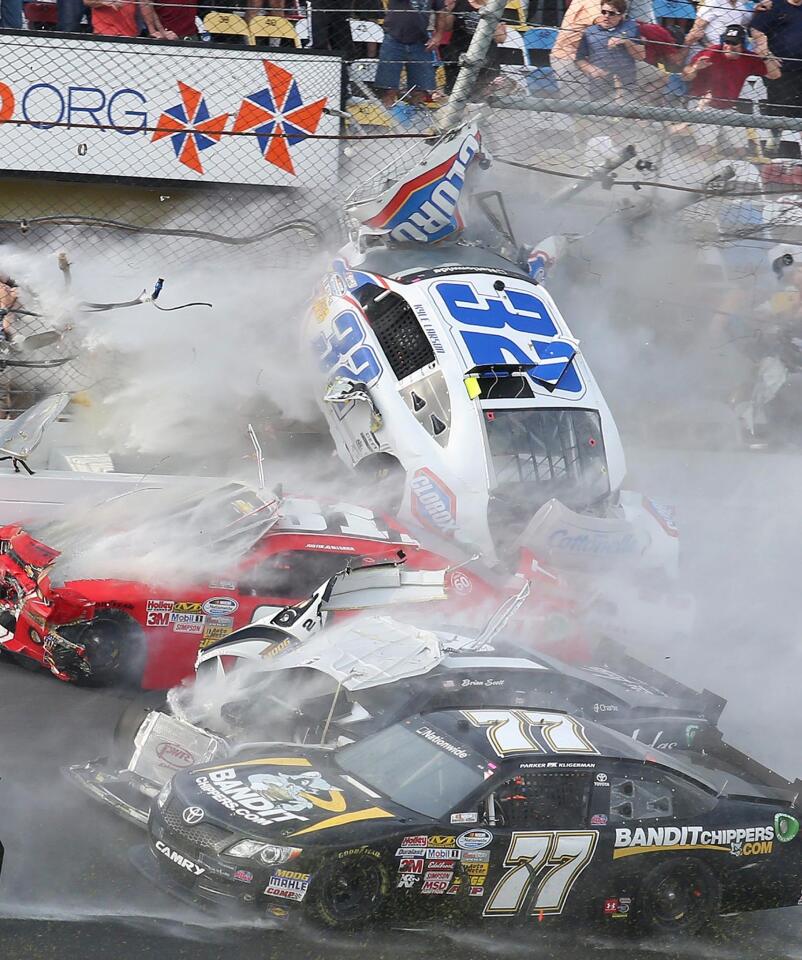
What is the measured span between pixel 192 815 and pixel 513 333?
17.5ft

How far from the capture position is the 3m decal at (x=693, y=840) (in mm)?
5349

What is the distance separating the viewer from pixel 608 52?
36.3 ft

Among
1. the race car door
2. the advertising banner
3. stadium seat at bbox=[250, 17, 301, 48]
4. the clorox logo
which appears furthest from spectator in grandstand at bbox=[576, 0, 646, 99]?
the race car door

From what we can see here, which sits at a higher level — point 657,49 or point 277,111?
point 657,49

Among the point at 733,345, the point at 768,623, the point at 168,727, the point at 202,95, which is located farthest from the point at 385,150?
the point at 168,727

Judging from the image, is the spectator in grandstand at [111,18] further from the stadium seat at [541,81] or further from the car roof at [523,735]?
the car roof at [523,735]

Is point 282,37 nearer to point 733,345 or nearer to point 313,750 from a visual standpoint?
point 733,345

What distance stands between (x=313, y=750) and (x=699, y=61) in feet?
27.0

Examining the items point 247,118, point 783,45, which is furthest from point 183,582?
point 783,45

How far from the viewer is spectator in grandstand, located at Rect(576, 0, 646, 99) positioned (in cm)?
1105

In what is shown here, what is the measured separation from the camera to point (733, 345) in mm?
12773

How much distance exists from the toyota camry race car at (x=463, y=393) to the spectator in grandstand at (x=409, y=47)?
714 millimetres

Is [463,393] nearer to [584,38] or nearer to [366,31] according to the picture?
[366,31]

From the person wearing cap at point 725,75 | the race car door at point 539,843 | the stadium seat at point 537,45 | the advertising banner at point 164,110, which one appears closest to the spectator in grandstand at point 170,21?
the advertising banner at point 164,110
